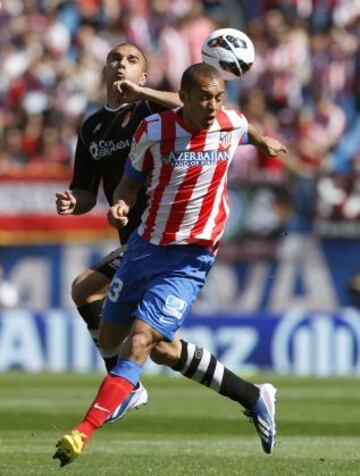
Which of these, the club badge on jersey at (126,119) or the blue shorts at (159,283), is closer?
the blue shorts at (159,283)

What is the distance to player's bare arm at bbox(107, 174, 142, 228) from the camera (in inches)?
312

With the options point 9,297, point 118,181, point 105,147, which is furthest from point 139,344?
point 9,297

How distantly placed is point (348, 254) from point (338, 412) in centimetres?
595

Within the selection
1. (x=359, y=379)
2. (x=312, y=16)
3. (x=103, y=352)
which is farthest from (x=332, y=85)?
(x=103, y=352)

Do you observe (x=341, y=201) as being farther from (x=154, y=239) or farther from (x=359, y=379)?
(x=154, y=239)

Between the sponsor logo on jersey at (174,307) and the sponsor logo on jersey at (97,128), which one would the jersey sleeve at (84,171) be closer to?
the sponsor logo on jersey at (97,128)

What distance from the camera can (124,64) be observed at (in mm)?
9320

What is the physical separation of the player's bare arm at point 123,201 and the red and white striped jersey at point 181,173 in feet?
0.18

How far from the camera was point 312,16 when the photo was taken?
72.4 ft

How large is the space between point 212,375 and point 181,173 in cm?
137

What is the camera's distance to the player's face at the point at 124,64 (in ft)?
30.6

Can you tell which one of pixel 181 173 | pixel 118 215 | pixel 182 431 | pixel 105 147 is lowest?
pixel 182 431

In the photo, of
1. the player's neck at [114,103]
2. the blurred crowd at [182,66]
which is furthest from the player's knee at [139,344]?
the blurred crowd at [182,66]

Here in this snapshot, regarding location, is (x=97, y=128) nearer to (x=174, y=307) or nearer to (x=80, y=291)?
(x=80, y=291)
